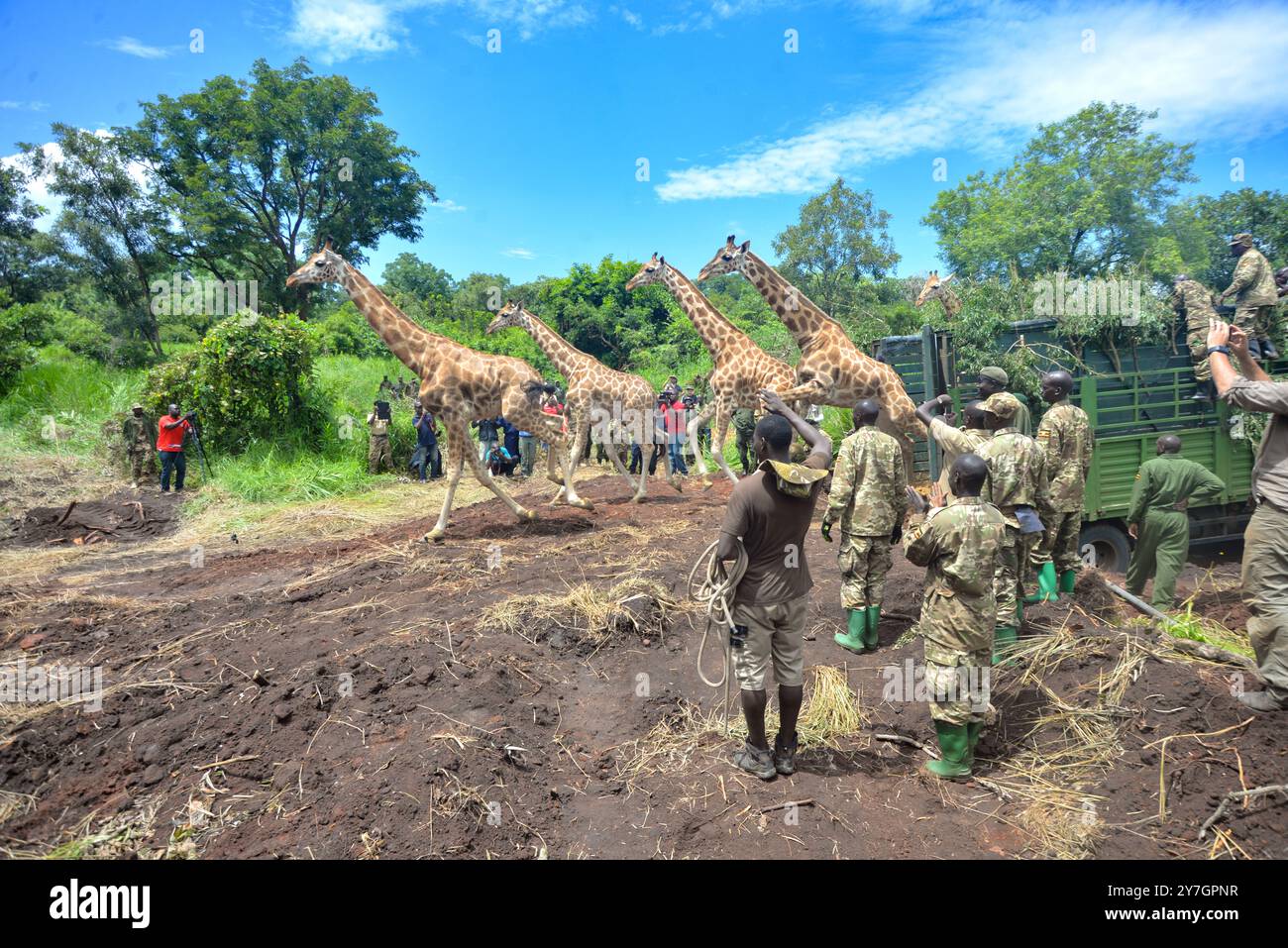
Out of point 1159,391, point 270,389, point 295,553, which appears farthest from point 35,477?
point 1159,391

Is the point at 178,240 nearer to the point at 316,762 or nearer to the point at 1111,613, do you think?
the point at 316,762

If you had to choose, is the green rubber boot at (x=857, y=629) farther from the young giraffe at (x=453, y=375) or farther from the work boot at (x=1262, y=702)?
the young giraffe at (x=453, y=375)

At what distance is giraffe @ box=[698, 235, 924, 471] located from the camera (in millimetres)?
8352

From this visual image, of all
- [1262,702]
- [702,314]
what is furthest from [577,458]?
[1262,702]

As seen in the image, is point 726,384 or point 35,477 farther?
point 35,477

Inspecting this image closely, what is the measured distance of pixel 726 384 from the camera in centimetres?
990

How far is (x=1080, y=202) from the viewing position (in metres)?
23.8

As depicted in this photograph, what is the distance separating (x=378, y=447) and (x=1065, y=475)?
40.4ft

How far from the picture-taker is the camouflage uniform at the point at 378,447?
14.1 meters

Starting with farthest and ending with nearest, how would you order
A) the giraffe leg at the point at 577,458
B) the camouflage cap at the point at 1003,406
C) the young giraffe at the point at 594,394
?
the young giraffe at the point at 594,394, the giraffe leg at the point at 577,458, the camouflage cap at the point at 1003,406

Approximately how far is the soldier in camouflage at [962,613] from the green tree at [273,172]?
2462cm

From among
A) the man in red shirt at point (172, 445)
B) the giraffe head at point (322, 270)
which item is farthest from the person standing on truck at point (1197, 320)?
the man in red shirt at point (172, 445)

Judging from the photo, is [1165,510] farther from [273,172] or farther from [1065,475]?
[273,172]

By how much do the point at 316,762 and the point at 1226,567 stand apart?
411 inches
